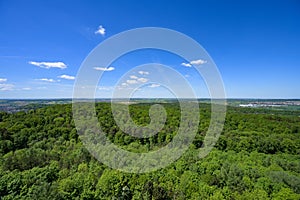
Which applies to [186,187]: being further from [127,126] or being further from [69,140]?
[69,140]

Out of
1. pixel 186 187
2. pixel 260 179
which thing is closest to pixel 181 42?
pixel 186 187

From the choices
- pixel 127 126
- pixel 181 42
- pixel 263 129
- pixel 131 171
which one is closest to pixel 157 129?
pixel 127 126

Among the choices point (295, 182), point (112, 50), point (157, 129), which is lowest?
point (295, 182)

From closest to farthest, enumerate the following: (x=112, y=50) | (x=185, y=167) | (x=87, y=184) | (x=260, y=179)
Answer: (x=112, y=50) → (x=87, y=184) → (x=260, y=179) → (x=185, y=167)

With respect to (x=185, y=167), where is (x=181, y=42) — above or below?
above

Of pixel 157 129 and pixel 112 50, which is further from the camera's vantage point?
pixel 157 129

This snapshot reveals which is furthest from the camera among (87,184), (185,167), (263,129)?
(263,129)
